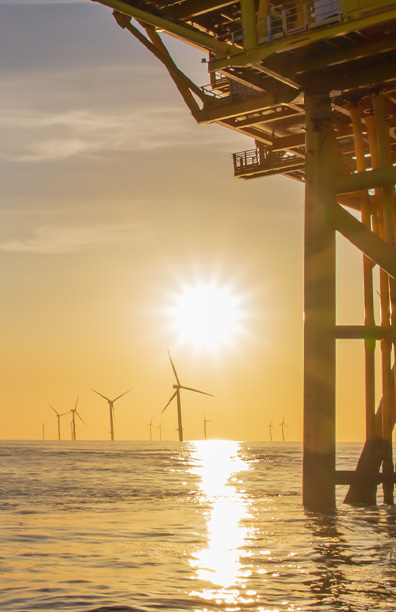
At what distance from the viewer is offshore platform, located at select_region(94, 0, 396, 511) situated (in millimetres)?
21750

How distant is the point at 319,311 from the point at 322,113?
574 centimetres

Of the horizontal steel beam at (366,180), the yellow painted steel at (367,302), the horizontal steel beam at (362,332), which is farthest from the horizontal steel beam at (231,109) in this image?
the horizontal steel beam at (362,332)

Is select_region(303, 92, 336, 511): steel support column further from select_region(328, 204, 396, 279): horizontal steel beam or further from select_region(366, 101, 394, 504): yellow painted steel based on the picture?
select_region(366, 101, 394, 504): yellow painted steel

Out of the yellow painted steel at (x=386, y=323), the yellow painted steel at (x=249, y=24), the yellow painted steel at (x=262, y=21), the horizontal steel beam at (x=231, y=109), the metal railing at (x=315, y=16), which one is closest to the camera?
the metal railing at (x=315, y=16)

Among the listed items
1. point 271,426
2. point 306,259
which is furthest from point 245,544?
point 271,426

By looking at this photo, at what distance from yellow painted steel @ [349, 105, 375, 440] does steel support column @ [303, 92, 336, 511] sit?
1.42m

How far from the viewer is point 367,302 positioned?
24094 mm

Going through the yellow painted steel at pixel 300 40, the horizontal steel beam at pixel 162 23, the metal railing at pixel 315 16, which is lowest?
the yellow painted steel at pixel 300 40

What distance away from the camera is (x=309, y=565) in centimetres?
1423

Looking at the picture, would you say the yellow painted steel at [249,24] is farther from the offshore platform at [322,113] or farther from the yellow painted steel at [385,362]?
the yellow painted steel at [385,362]

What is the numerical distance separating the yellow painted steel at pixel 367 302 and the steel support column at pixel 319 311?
4.66 feet

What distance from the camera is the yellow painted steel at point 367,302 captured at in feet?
78.2

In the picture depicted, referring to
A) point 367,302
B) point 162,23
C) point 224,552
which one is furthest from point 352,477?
point 162,23

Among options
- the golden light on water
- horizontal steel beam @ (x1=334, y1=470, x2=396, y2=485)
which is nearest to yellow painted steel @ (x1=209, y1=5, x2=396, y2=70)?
horizontal steel beam @ (x1=334, y1=470, x2=396, y2=485)
